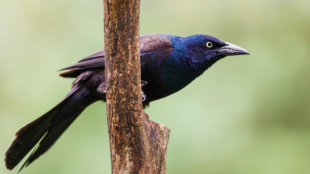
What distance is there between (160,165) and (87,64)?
154 centimetres

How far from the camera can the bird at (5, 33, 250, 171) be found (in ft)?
11.9

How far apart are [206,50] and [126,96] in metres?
1.68

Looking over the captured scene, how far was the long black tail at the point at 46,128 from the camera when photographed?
3518 millimetres

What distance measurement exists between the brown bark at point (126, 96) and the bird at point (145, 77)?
872 millimetres

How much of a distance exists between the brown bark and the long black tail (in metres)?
1.27

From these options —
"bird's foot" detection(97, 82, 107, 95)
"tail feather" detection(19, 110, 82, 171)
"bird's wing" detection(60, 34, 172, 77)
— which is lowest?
"tail feather" detection(19, 110, 82, 171)

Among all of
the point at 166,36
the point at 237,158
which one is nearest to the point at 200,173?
the point at 237,158

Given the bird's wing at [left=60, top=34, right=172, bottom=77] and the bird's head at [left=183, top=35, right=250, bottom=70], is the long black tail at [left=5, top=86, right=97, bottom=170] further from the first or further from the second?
the bird's head at [left=183, top=35, right=250, bottom=70]

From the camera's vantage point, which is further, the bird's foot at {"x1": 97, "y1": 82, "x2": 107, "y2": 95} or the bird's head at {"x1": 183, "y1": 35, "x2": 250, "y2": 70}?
the bird's head at {"x1": 183, "y1": 35, "x2": 250, "y2": 70}

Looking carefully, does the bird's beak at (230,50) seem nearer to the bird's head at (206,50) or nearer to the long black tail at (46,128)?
the bird's head at (206,50)

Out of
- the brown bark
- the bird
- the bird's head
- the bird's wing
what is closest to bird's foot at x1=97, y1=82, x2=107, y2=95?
the bird

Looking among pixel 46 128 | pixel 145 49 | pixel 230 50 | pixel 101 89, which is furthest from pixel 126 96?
pixel 230 50

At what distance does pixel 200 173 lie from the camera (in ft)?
16.5

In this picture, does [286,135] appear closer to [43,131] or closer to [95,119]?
[95,119]
